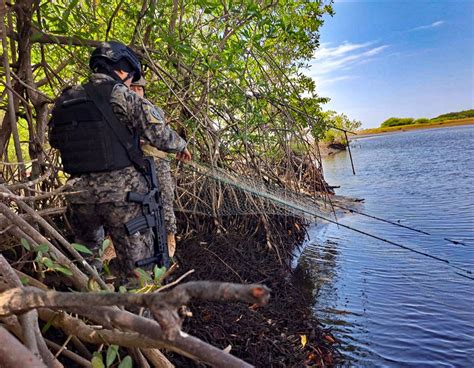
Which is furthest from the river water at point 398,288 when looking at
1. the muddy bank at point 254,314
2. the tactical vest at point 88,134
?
the tactical vest at point 88,134

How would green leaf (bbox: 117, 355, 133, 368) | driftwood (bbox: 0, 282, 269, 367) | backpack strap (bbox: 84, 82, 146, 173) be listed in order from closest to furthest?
driftwood (bbox: 0, 282, 269, 367)
green leaf (bbox: 117, 355, 133, 368)
backpack strap (bbox: 84, 82, 146, 173)

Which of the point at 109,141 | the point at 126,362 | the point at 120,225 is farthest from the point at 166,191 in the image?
the point at 126,362

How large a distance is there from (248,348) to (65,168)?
1.62 meters

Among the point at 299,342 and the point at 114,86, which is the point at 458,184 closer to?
the point at 299,342

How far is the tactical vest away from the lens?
2484mm

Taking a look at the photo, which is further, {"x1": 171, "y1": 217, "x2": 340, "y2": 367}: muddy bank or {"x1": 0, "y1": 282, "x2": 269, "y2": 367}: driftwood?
{"x1": 171, "y1": 217, "x2": 340, "y2": 367}: muddy bank

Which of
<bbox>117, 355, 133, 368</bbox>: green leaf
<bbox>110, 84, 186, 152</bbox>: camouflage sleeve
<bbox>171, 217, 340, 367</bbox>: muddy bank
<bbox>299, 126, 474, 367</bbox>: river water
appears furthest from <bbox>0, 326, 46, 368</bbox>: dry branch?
<bbox>299, 126, 474, 367</bbox>: river water

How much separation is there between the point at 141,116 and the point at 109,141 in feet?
0.82

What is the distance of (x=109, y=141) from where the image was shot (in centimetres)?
254

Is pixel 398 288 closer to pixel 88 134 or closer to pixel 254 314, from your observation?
pixel 254 314

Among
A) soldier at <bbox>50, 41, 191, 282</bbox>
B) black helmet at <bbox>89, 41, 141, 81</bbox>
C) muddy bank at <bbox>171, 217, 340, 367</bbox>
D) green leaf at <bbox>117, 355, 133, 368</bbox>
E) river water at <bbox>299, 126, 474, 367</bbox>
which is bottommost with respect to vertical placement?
river water at <bbox>299, 126, 474, 367</bbox>

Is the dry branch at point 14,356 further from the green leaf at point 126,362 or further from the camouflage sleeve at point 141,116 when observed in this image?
the camouflage sleeve at point 141,116

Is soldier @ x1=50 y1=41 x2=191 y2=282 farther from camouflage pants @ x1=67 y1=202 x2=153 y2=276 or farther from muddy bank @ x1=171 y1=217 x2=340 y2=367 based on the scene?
muddy bank @ x1=171 y1=217 x2=340 y2=367

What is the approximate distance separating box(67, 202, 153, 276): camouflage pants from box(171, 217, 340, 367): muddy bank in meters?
0.52
